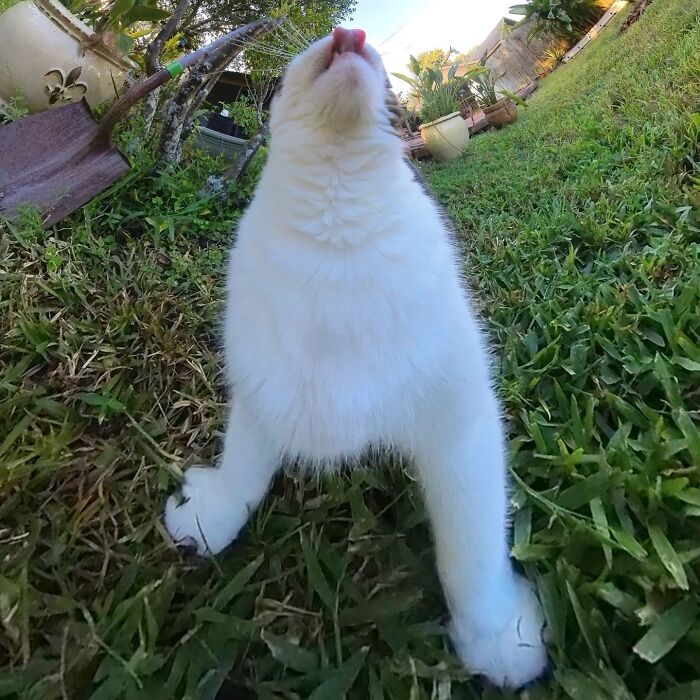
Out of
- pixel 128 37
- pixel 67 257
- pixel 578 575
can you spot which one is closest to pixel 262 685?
pixel 578 575

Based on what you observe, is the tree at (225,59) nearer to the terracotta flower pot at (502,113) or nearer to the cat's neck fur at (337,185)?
the cat's neck fur at (337,185)

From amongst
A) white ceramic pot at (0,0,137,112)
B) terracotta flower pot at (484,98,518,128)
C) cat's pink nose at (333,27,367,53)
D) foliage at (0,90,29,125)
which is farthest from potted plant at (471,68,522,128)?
cat's pink nose at (333,27,367,53)

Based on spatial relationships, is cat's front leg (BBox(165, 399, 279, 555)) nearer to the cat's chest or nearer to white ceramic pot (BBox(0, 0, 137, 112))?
the cat's chest

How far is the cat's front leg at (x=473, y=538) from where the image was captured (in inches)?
24.5

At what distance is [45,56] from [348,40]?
1434 millimetres

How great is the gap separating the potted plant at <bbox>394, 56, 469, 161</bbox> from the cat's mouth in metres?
2.24

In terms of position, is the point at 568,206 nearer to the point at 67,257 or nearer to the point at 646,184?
the point at 646,184

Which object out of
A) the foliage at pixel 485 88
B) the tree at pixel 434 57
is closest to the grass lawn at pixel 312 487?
the tree at pixel 434 57

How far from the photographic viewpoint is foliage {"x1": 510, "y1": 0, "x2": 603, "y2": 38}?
339cm

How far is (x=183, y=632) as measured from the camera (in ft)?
2.32

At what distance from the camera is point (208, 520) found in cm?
77

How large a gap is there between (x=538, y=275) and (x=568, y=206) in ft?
1.26

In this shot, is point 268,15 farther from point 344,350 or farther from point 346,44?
point 344,350

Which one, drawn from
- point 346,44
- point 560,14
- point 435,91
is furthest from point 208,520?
point 560,14
